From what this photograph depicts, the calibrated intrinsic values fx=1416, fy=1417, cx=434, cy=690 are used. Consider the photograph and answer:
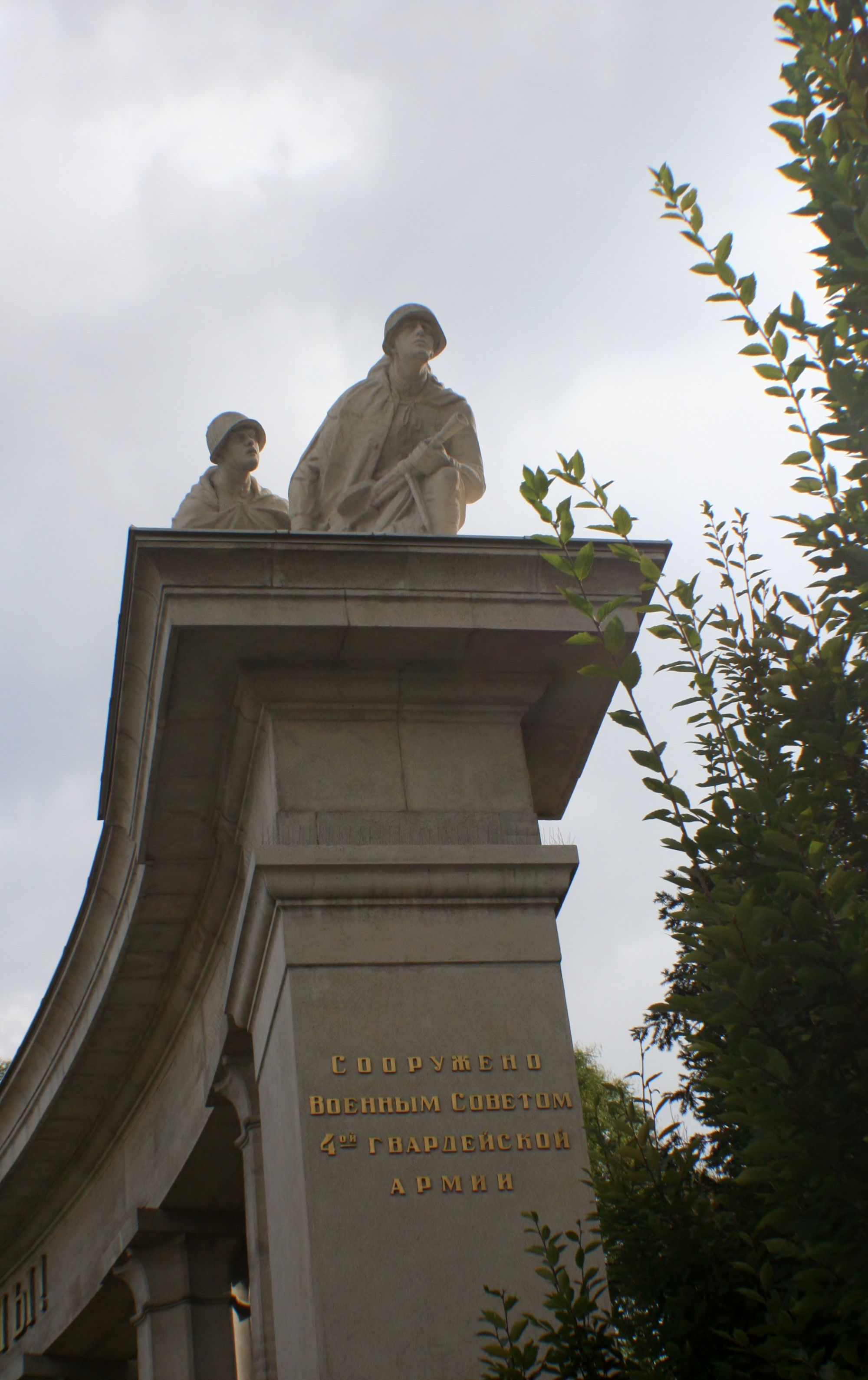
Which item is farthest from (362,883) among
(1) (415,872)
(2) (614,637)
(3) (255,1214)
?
(2) (614,637)

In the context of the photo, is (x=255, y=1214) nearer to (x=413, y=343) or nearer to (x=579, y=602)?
(x=579, y=602)

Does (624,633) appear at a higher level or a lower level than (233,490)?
lower

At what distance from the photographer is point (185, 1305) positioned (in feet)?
45.6

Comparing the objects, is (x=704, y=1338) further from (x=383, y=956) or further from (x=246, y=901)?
(x=246, y=901)

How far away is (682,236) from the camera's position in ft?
18.5

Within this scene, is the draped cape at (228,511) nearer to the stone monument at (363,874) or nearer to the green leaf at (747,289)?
the stone monument at (363,874)

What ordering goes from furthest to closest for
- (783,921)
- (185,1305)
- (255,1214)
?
1. (185,1305)
2. (255,1214)
3. (783,921)

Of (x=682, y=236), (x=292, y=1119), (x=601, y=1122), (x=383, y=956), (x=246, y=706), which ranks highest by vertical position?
(x=601, y=1122)

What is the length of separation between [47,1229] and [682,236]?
16533 millimetres

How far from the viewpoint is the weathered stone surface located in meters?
7.96

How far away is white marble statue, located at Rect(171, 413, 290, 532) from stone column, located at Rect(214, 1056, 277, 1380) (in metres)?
4.59

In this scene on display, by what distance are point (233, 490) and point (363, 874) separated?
4920 mm

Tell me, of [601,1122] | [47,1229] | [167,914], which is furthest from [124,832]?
[601,1122]

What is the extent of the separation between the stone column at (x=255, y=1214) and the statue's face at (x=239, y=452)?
5.15 metres
